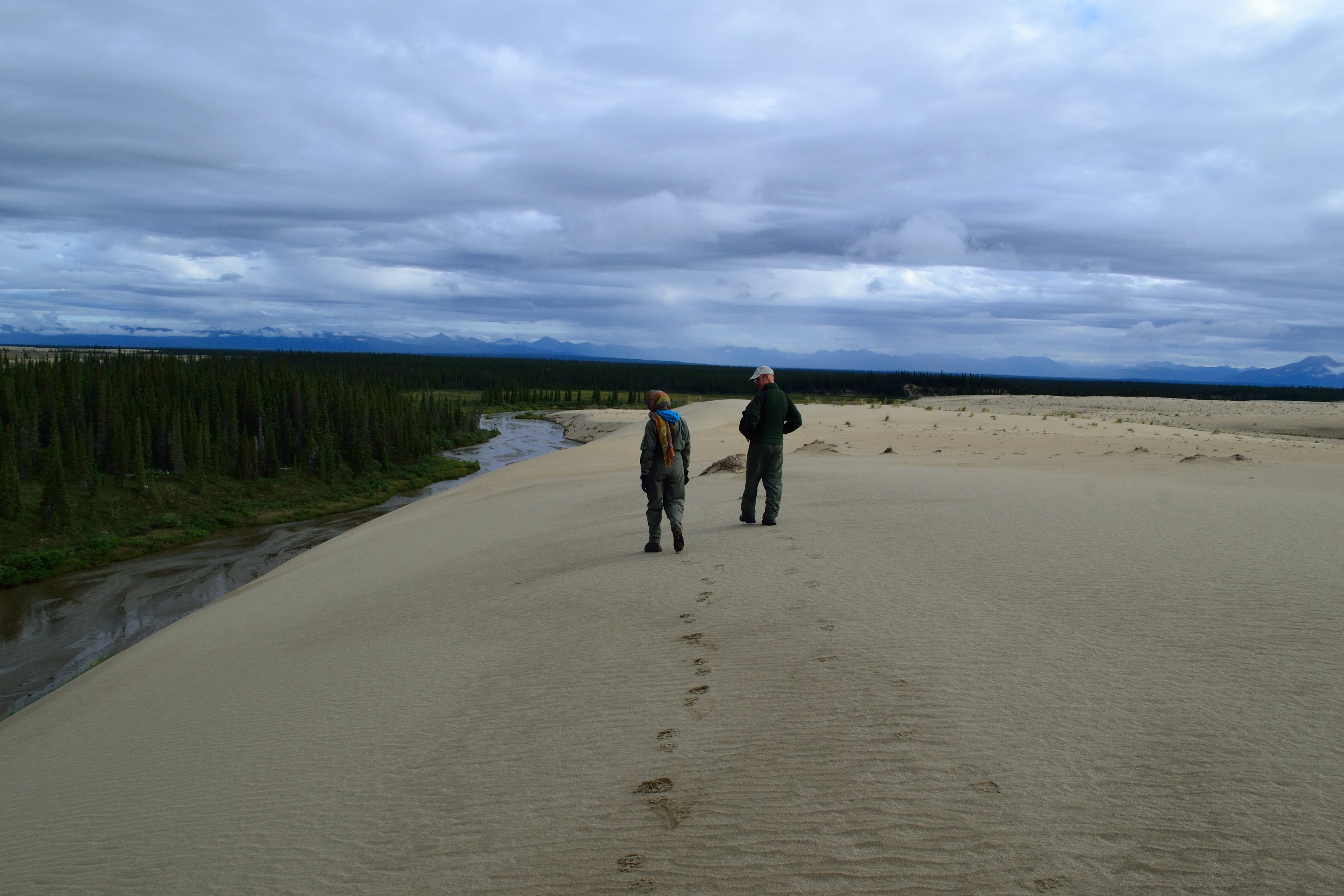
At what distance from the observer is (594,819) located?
4.46m

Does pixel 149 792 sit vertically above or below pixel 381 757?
below

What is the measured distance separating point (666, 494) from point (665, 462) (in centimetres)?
71

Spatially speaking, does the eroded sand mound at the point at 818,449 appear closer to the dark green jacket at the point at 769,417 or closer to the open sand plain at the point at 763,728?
the open sand plain at the point at 763,728

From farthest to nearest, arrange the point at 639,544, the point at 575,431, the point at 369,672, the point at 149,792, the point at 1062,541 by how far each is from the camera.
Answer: the point at 575,431 → the point at 639,544 → the point at 1062,541 → the point at 369,672 → the point at 149,792

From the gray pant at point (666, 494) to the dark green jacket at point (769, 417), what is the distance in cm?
130

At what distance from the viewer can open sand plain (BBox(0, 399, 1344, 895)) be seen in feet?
12.8

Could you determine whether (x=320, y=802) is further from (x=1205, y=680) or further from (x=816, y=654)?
(x=1205, y=680)

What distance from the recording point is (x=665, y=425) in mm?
10000

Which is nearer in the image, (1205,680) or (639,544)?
(1205,680)

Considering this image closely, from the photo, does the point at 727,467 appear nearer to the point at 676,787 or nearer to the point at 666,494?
the point at 666,494

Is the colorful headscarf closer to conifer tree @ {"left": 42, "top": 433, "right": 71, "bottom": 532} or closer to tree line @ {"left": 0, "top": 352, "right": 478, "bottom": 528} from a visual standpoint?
conifer tree @ {"left": 42, "top": 433, "right": 71, "bottom": 532}

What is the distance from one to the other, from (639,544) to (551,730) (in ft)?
20.8

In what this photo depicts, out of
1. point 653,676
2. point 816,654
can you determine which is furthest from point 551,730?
point 816,654

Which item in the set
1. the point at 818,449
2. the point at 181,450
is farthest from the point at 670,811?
the point at 181,450
